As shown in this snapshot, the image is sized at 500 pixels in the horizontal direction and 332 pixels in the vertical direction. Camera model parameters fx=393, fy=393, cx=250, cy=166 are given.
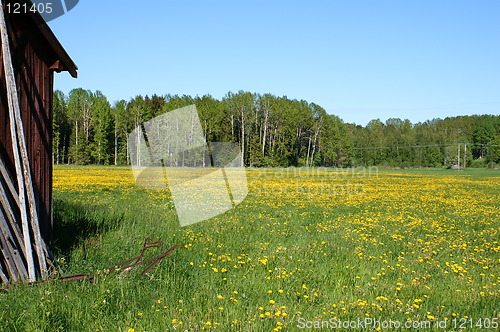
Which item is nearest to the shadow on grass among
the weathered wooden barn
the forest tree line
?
the weathered wooden barn

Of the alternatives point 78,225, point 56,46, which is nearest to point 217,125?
point 78,225

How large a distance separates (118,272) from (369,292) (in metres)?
3.78

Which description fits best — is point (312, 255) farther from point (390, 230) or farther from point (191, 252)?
point (390, 230)

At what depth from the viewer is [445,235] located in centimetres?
1080

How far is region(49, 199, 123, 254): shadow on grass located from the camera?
24.6 ft

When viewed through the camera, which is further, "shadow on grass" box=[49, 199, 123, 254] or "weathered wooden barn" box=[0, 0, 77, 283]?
"shadow on grass" box=[49, 199, 123, 254]

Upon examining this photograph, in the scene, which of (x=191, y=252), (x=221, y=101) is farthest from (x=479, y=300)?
(x=221, y=101)

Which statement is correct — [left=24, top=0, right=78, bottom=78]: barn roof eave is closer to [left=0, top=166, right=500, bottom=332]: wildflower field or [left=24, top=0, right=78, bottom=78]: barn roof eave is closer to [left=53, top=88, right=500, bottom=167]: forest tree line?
[left=0, top=166, right=500, bottom=332]: wildflower field

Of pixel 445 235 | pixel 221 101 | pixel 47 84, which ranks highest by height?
pixel 221 101

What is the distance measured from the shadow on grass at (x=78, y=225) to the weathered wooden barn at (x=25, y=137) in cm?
75

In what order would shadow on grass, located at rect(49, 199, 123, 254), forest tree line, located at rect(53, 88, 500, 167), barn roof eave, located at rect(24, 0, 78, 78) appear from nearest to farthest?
barn roof eave, located at rect(24, 0, 78, 78) → shadow on grass, located at rect(49, 199, 123, 254) → forest tree line, located at rect(53, 88, 500, 167)

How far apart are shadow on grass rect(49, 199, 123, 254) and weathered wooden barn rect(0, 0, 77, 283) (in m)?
0.75

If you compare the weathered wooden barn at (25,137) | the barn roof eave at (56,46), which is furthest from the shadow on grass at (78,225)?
the barn roof eave at (56,46)

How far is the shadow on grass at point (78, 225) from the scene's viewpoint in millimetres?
7488
